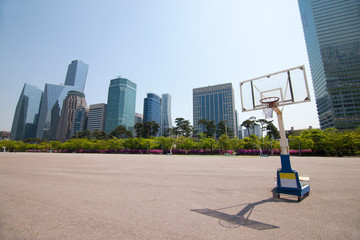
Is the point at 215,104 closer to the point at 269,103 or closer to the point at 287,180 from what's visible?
the point at 269,103

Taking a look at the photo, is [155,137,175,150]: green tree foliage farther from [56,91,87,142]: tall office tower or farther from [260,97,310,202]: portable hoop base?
[56,91,87,142]: tall office tower

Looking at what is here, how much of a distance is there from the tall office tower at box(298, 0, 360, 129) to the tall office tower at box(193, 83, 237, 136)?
62.6m

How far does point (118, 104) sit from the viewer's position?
170875 mm

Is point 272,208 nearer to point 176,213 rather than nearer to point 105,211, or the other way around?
point 176,213

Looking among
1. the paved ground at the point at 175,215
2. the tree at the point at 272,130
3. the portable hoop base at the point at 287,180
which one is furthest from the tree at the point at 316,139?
the portable hoop base at the point at 287,180

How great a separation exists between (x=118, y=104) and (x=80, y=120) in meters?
59.3

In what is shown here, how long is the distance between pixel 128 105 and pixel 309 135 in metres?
169

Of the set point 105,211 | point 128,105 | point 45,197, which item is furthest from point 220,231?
point 128,105

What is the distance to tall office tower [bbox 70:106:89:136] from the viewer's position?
612 feet

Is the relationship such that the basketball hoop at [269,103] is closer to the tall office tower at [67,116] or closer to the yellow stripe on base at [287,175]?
the yellow stripe on base at [287,175]

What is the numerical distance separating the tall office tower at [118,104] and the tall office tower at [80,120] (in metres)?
35.5

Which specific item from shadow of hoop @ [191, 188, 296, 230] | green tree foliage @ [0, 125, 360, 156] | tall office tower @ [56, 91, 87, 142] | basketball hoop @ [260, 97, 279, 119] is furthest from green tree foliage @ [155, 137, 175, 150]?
tall office tower @ [56, 91, 87, 142]

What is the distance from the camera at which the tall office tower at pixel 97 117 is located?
178 meters

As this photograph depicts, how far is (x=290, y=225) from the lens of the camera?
317cm
